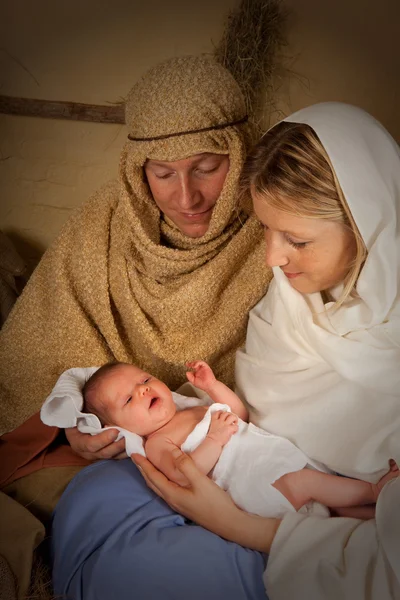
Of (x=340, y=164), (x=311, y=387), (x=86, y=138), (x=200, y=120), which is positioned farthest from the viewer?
(x=86, y=138)

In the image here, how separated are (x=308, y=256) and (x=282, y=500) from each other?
0.45 m

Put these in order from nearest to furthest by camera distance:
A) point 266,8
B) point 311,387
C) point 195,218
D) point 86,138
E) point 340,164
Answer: point 340,164 → point 311,387 → point 195,218 → point 266,8 → point 86,138

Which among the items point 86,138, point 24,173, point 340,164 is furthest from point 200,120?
point 24,173

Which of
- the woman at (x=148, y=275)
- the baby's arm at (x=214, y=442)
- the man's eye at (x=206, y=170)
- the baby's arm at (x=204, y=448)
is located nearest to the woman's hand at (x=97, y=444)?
the woman at (x=148, y=275)

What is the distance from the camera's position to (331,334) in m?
1.19

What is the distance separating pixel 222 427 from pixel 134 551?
28 cm

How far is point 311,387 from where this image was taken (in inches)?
49.2

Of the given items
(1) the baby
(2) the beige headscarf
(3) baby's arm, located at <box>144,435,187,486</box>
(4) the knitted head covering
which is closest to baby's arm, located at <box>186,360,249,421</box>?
(1) the baby

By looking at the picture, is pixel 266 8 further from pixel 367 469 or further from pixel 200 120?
pixel 367 469

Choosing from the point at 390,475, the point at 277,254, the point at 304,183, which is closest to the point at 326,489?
the point at 390,475

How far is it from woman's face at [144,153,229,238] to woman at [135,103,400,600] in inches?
9.7

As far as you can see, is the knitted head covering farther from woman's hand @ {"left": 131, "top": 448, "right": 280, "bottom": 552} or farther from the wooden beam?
woman's hand @ {"left": 131, "top": 448, "right": 280, "bottom": 552}

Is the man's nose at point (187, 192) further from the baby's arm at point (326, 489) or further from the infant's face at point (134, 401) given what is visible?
the baby's arm at point (326, 489)

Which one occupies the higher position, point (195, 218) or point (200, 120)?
point (200, 120)
